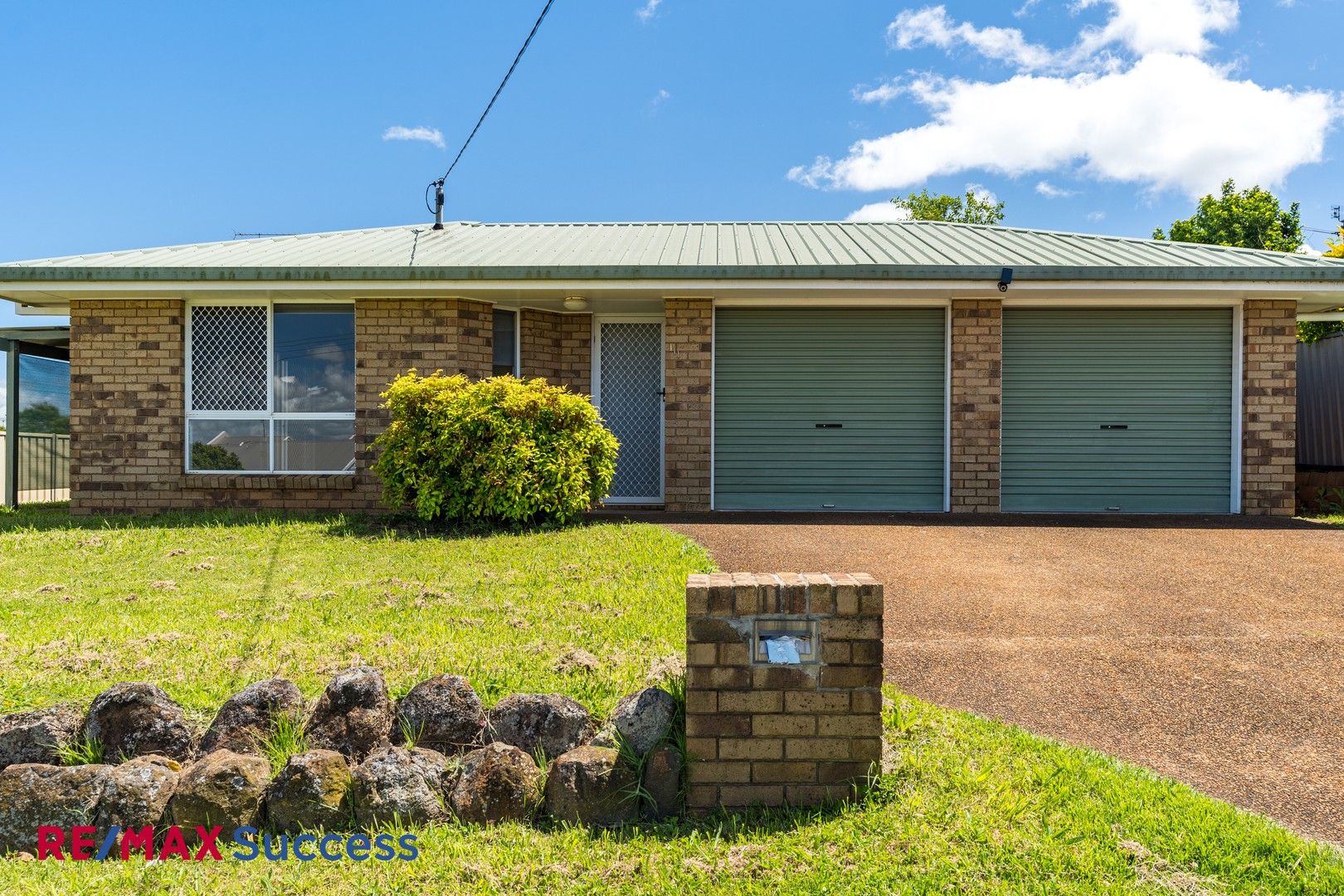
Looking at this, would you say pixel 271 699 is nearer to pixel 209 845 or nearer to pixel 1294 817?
pixel 209 845

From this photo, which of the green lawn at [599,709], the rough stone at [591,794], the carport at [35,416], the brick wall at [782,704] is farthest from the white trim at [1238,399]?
the carport at [35,416]

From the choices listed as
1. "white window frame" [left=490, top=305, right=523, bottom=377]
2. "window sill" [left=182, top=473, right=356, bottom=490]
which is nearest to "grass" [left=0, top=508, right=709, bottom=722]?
"window sill" [left=182, top=473, right=356, bottom=490]

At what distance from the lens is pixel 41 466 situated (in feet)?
48.1

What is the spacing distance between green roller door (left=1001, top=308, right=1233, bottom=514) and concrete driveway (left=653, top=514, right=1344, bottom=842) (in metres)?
2.14

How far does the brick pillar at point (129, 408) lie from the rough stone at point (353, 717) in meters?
8.47

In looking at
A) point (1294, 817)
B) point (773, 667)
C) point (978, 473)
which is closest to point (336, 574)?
point (773, 667)

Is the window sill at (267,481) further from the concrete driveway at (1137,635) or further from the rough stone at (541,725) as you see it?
the rough stone at (541,725)

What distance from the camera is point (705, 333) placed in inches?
423

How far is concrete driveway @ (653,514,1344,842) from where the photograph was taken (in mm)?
3650

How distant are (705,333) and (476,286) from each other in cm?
275

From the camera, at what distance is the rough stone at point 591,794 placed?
3.21 meters

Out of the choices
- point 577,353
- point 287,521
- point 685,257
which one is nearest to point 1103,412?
point 685,257

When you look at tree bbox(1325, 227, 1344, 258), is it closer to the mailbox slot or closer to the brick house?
the brick house

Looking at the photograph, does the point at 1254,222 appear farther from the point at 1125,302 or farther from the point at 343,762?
the point at 343,762
